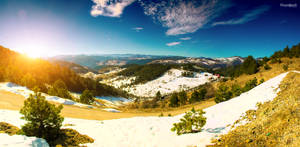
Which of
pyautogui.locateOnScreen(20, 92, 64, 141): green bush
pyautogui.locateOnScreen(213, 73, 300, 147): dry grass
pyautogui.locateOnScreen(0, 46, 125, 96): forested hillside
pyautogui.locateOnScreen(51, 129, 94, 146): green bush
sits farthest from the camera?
pyautogui.locateOnScreen(0, 46, 125, 96): forested hillside

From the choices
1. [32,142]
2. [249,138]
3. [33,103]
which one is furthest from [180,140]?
[33,103]

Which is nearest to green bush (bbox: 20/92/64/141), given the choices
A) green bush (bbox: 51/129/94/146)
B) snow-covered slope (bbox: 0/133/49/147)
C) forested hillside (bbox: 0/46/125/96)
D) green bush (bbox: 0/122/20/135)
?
green bush (bbox: 51/129/94/146)

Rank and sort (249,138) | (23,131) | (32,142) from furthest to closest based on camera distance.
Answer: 1. (23,131)
2. (249,138)
3. (32,142)

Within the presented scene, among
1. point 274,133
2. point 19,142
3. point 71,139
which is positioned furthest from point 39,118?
point 274,133

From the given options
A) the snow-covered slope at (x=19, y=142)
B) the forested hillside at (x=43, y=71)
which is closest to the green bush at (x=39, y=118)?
the snow-covered slope at (x=19, y=142)

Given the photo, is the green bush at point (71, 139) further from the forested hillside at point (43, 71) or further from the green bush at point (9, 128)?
the forested hillside at point (43, 71)

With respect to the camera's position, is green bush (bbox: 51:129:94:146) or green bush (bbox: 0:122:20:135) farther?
green bush (bbox: 0:122:20:135)

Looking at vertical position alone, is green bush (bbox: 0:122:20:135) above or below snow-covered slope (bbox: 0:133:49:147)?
below

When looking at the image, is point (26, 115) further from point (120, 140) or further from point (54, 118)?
point (120, 140)

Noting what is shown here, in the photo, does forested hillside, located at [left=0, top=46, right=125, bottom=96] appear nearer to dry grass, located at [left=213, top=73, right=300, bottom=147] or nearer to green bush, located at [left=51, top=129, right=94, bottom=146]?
green bush, located at [left=51, top=129, right=94, bottom=146]

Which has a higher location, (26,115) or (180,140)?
(26,115)
